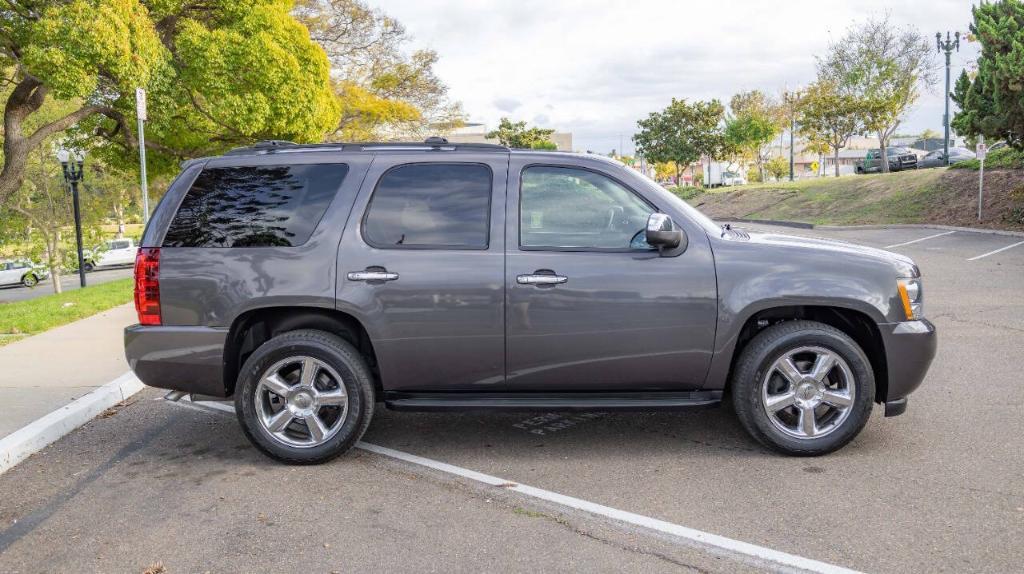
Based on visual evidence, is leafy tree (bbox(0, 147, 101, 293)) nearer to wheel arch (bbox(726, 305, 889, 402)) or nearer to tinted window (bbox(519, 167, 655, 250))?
tinted window (bbox(519, 167, 655, 250))

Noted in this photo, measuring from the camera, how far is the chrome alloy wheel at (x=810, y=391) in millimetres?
4914

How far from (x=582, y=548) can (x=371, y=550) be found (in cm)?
96

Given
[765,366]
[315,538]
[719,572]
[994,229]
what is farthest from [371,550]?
[994,229]

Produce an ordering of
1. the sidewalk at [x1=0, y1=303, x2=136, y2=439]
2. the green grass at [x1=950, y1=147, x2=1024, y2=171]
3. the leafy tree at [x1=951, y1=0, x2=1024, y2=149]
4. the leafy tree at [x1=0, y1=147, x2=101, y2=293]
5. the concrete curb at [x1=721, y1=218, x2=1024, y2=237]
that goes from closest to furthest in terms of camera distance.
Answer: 1. the sidewalk at [x1=0, y1=303, x2=136, y2=439]
2. the leafy tree at [x1=951, y1=0, x2=1024, y2=149]
3. the concrete curb at [x1=721, y1=218, x2=1024, y2=237]
4. the green grass at [x1=950, y1=147, x2=1024, y2=171]
5. the leafy tree at [x1=0, y1=147, x2=101, y2=293]

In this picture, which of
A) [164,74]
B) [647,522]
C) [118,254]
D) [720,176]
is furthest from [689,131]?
[647,522]

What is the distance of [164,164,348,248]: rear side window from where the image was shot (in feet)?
16.6

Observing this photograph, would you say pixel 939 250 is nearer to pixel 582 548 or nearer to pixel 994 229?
pixel 994 229

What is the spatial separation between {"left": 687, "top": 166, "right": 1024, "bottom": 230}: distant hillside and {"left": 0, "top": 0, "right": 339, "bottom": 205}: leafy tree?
18.9 meters

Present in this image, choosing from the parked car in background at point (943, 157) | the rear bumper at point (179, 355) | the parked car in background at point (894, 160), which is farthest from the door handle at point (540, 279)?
the parked car in background at point (894, 160)

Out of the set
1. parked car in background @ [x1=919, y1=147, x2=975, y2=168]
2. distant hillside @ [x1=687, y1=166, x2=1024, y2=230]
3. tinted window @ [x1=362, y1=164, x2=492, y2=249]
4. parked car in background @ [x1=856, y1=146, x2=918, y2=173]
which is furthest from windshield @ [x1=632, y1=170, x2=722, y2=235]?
parked car in background @ [x1=856, y1=146, x2=918, y2=173]

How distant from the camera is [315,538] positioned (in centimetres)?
395

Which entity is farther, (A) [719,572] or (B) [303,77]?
(B) [303,77]

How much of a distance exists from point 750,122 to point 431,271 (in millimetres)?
52742

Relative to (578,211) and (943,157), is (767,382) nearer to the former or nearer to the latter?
(578,211)
